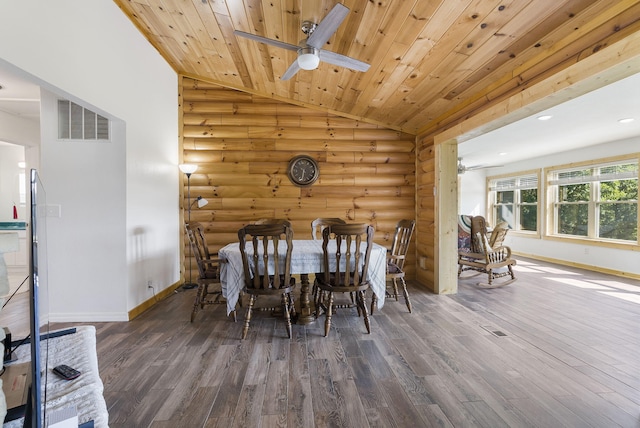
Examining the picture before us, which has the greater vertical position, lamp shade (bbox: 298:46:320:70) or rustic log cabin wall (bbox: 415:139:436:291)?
lamp shade (bbox: 298:46:320:70)

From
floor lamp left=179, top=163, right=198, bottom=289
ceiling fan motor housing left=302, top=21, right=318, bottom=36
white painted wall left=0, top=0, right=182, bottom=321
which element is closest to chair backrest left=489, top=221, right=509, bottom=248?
ceiling fan motor housing left=302, top=21, right=318, bottom=36

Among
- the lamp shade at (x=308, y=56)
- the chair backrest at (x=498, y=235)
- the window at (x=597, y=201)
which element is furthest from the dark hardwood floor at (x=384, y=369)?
the window at (x=597, y=201)

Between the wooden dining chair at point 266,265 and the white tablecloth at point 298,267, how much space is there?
96 millimetres

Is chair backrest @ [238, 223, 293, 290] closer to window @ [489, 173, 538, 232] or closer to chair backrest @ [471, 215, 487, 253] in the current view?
chair backrest @ [471, 215, 487, 253]

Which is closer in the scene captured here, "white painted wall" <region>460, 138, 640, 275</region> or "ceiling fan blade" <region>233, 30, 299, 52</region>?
"ceiling fan blade" <region>233, 30, 299, 52</region>

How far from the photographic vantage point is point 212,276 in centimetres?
286

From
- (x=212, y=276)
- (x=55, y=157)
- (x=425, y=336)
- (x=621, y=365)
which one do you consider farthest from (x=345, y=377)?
(x=55, y=157)

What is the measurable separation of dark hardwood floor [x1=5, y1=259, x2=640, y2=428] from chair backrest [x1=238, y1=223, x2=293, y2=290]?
519 mm

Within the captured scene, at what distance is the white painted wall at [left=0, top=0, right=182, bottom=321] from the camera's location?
232 centimetres

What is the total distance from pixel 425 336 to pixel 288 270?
1.42m

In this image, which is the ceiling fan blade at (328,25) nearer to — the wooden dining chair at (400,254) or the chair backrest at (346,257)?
the chair backrest at (346,257)

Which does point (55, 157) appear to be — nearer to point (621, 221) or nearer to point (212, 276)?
point (212, 276)

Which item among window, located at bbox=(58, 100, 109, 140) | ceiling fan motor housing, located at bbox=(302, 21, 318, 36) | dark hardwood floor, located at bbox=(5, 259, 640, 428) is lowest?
dark hardwood floor, located at bbox=(5, 259, 640, 428)

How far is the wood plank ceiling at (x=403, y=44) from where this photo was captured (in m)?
1.96
